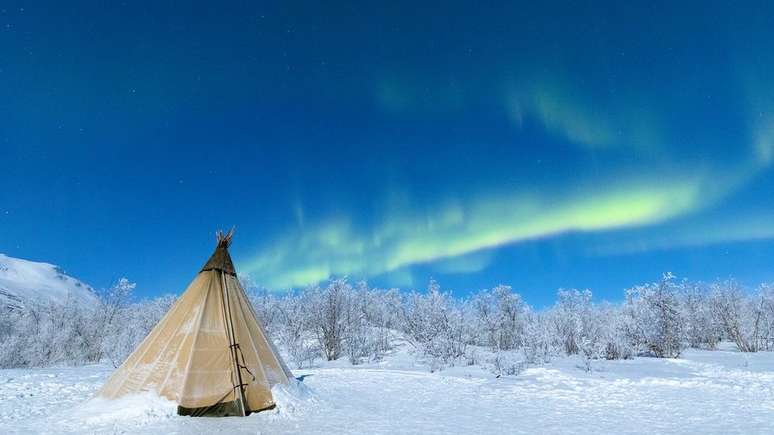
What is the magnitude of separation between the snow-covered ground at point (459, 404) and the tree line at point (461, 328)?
330 cm

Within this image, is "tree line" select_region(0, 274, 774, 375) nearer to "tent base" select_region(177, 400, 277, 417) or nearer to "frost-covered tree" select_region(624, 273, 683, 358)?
"frost-covered tree" select_region(624, 273, 683, 358)

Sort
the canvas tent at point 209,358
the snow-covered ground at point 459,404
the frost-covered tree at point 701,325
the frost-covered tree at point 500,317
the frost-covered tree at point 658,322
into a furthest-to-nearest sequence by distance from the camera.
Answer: the frost-covered tree at point 500,317, the frost-covered tree at point 701,325, the frost-covered tree at point 658,322, the canvas tent at point 209,358, the snow-covered ground at point 459,404

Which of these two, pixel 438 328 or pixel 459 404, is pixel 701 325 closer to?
pixel 438 328

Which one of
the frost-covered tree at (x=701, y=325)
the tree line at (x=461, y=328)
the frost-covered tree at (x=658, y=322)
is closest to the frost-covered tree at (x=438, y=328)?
the tree line at (x=461, y=328)

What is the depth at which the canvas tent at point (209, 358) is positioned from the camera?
28.0 feet

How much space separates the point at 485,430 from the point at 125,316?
30.6 metres

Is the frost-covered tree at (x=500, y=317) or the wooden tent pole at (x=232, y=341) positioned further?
the frost-covered tree at (x=500, y=317)

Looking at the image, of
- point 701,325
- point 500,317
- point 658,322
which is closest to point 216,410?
point 658,322

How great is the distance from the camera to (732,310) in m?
25.9

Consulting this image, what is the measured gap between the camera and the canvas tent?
8.52 m

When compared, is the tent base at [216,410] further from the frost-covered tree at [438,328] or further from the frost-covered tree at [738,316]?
the frost-covered tree at [738,316]

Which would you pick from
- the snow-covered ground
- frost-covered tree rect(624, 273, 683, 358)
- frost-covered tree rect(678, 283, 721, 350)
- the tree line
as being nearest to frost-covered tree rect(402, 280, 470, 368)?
the tree line

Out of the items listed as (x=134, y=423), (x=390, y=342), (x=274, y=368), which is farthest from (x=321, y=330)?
(x=134, y=423)

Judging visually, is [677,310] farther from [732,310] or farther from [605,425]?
[605,425]
